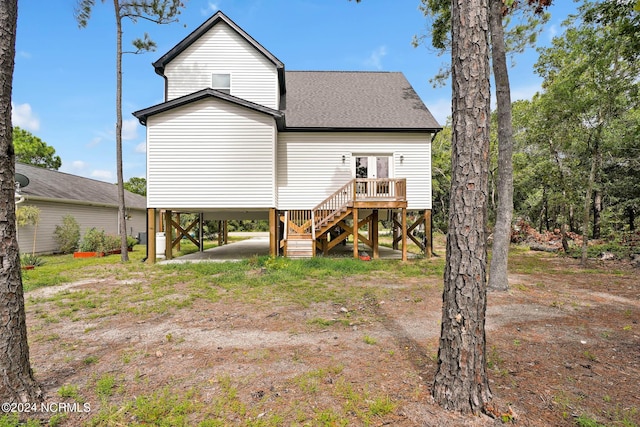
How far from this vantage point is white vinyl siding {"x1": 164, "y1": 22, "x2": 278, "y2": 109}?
41.9 feet

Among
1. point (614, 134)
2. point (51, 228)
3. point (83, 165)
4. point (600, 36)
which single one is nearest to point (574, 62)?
point (600, 36)

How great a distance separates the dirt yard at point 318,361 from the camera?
100 inches

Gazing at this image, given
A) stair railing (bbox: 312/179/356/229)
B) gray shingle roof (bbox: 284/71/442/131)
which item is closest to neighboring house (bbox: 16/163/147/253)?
stair railing (bbox: 312/179/356/229)

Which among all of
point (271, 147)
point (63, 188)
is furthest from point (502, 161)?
point (63, 188)

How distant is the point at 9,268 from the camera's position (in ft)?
8.17

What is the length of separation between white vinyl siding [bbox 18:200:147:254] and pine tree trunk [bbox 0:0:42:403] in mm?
14318

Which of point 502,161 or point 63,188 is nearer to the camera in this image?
point 502,161

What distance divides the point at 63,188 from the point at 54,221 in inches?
112

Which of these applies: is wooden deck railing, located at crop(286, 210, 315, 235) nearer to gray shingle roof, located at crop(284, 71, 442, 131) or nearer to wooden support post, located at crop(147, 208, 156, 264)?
gray shingle roof, located at crop(284, 71, 442, 131)

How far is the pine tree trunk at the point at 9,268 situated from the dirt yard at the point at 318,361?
14.2 inches

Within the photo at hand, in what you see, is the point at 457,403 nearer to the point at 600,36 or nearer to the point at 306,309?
the point at 306,309

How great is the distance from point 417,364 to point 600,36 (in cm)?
1360

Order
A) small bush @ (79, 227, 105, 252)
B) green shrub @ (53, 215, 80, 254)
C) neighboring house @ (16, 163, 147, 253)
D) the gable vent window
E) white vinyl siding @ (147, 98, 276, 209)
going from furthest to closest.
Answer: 1. green shrub @ (53, 215, 80, 254)
2. small bush @ (79, 227, 105, 252)
3. neighboring house @ (16, 163, 147, 253)
4. the gable vent window
5. white vinyl siding @ (147, 98, 276, 209)

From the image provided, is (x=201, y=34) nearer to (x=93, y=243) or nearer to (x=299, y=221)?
(x=299, y=221)
